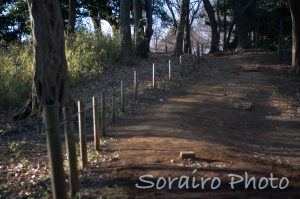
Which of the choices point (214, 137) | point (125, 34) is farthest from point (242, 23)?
point (214, 137)

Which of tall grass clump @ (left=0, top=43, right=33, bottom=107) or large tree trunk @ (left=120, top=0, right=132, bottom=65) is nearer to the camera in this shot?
tall grass clump @ (left=0, top=43, right=33, bottom=107)

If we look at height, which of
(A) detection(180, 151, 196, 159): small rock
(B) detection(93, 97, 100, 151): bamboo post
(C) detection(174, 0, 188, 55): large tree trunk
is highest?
(C) detection(174, 0, 188, 55): large tree trunk

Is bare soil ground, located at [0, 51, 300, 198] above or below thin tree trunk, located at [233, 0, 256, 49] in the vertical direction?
below

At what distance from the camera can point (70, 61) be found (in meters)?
19.7

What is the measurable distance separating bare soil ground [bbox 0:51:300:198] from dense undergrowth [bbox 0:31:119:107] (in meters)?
2.32

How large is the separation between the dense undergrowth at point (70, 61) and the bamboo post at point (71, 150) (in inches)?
359

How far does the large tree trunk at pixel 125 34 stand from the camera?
23.4 metres

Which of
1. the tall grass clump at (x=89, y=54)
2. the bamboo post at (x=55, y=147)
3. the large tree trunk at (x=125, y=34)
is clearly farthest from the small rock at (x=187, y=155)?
the large tree trunk at (x=125, y=34)

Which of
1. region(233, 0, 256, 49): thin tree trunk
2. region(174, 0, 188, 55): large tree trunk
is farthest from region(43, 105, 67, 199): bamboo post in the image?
region(233, 0, 256, 49): thin tree trunk

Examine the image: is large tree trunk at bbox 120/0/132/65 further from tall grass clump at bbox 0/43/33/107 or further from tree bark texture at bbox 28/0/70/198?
tree bark texture at bbox 28/0/70/198

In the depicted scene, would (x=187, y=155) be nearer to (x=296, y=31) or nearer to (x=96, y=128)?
(x=96, y=128)

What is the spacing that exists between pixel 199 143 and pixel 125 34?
1453cm

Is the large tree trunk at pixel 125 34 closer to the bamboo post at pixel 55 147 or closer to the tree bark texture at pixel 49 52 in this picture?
the tree bark texture at pixel 49 52

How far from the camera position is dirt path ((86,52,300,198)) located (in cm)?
733
